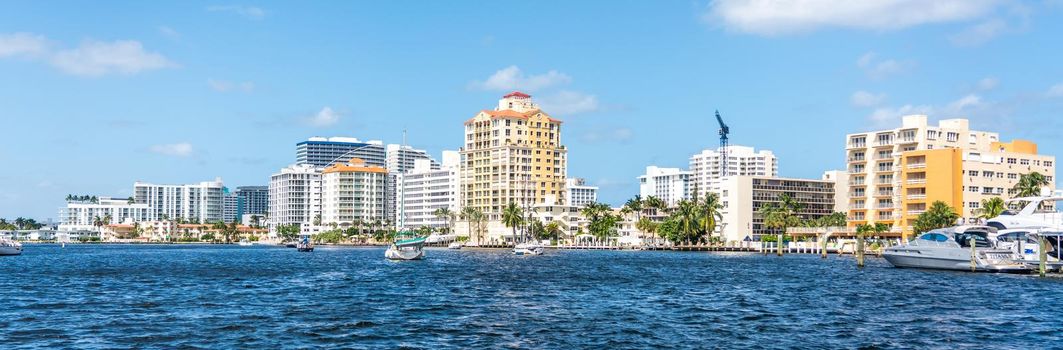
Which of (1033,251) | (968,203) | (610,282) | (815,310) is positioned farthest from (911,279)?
(968,203)

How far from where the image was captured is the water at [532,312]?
50.9 meters

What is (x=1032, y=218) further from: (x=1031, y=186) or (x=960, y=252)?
(x=1031, y=186)

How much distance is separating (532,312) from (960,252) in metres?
60.6

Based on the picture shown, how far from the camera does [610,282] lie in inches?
3733

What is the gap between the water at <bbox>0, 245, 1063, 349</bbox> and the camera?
50906 millimetres

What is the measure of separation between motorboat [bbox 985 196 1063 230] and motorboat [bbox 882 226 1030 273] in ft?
7.65

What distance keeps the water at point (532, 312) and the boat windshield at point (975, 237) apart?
8145 millimetres

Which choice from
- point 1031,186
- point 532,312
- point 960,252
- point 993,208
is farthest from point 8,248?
point 1031,186

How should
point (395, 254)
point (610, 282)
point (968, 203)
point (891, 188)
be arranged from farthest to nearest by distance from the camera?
point (891, 188)
point (968, 203)
point (395, 254)
point (610, 282)

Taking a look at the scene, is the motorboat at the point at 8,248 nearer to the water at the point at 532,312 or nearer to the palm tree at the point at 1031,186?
the water at the point at 532,312

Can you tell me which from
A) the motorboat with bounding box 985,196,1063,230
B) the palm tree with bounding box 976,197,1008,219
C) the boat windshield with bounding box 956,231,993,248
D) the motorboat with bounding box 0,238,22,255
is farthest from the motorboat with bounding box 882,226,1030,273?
the motorboat with bounding box 0,238,22,255

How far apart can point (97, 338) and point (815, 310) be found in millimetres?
40103

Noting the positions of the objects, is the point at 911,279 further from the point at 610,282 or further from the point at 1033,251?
the point at 610,282

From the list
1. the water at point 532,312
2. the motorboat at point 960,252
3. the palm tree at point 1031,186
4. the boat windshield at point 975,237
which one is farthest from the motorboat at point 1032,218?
the palm tree at point 1031,186
